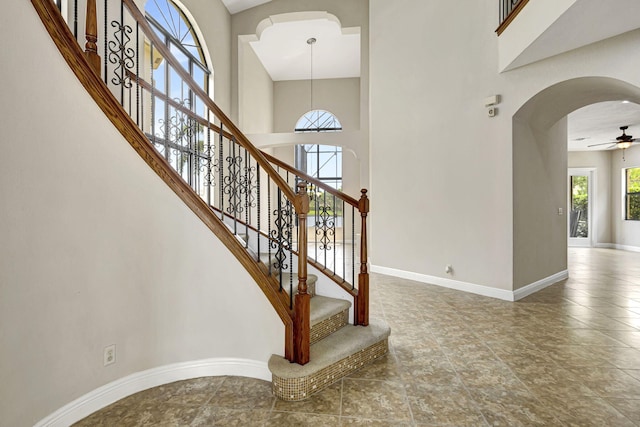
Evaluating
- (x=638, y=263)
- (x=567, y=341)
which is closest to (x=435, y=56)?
(x=567, y=341)

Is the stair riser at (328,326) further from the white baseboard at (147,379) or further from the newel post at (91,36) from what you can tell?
the newel post at (91,36)

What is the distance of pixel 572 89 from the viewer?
3.36m

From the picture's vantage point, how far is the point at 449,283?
4371 mm

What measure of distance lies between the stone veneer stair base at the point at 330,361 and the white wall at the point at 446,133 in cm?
230

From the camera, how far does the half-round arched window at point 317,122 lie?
9.98 metres

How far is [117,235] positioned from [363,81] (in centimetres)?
533

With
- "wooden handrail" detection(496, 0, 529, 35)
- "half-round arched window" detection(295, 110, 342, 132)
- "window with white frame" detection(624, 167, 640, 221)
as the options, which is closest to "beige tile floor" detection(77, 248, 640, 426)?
"wooden handrail" detection(496, 0, 529, 35)

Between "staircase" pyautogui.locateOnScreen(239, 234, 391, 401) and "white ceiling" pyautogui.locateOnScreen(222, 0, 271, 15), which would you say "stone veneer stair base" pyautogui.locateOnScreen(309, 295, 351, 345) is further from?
"white ceiling" pyautogui.locateOnScreen(222, 0, 271, 15)

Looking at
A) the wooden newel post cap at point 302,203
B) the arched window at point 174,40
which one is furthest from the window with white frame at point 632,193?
the arched window at point 174,40

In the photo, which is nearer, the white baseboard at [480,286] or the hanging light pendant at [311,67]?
the white baseboard at [480,286]

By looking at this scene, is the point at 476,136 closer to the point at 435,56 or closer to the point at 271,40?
the point at 435,56

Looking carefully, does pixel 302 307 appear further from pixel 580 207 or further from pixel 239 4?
pixel 580 207

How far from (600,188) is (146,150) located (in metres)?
11.4

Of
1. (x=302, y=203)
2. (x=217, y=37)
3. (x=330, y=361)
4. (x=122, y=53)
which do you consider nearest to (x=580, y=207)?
(x=330, y=361)
